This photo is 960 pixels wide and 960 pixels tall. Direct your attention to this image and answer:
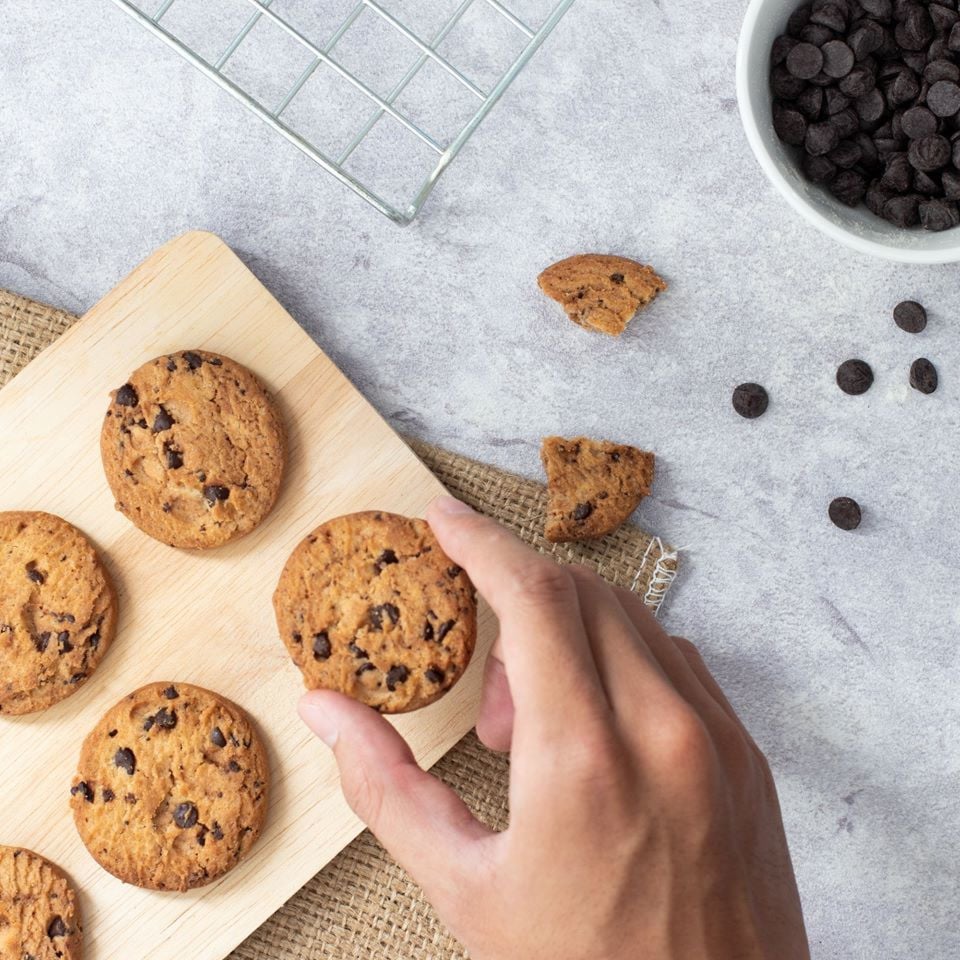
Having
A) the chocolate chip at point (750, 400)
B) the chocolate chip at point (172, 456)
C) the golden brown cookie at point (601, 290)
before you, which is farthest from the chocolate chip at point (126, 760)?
the chocolate chip at point (750, 400)

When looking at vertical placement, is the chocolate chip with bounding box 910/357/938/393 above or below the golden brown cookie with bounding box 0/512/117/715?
below

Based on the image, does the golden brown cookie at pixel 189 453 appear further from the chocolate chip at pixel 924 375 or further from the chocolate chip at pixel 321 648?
the chocolate chip at pixel 924 375

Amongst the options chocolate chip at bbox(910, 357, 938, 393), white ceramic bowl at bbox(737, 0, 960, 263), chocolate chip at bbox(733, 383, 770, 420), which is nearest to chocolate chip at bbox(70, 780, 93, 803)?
chocolate chip at bbox(733, 383, 770, 420)

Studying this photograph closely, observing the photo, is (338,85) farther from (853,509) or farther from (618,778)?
(618,778)

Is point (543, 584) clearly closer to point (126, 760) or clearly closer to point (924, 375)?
point (126, 760)

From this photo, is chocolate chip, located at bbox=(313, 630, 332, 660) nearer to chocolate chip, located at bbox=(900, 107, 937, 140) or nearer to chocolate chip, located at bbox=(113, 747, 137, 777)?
chocolate chip, located at bbox=(113, 747, 137, 777)
